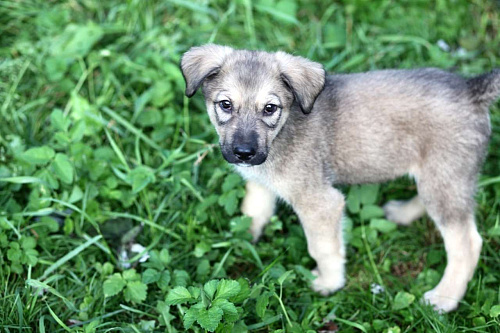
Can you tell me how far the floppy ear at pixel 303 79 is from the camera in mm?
3891

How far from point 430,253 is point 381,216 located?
0.55 meters

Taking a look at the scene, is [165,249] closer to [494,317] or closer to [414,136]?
[414,136]

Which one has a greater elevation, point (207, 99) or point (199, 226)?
point (207, 99)

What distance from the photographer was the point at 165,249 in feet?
14.0

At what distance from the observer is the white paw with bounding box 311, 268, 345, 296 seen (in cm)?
443

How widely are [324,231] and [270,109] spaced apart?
1024mm

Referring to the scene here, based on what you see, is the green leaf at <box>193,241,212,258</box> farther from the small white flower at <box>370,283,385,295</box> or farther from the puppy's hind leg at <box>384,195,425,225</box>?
the puppy's hind leg at <box>384,195,425,225</box>

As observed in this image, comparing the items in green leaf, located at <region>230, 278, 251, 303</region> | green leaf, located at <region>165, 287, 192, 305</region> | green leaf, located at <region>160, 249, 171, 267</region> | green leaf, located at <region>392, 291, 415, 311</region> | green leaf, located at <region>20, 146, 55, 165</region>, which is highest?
green leaf, located at <region>20, 146, 55, 165</region>

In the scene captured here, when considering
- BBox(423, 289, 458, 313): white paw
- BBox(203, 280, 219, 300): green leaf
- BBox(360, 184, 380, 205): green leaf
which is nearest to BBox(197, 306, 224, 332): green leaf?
BBox(203, 280, 219, 300): green leaf

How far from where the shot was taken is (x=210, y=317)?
3359mm

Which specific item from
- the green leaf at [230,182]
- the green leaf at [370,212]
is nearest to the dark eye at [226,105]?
the green leaf at [230,182]

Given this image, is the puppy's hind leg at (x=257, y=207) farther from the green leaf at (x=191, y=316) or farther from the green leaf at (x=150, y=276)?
the green leaf at (x=191, y=316)

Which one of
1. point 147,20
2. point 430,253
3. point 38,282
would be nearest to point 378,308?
point 430,253

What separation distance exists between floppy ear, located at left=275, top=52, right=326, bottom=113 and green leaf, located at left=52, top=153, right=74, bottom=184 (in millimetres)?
1856
